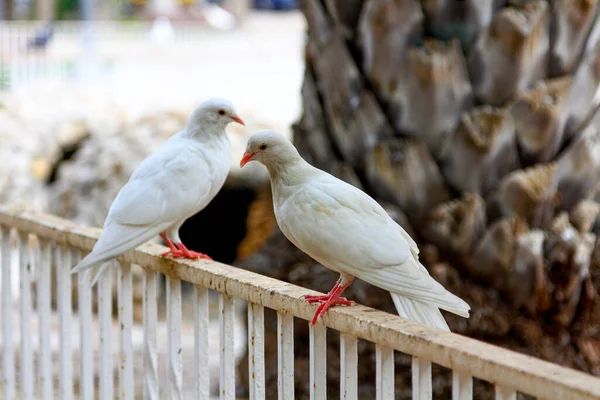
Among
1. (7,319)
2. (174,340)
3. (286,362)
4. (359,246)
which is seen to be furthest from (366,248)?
(7,319)

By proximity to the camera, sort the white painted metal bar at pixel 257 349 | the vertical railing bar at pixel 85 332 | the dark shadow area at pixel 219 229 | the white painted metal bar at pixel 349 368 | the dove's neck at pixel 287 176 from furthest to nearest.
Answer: the dark shadow area at pixel 219 229 → the vertical railing bar at pixel 85 332 → the white painted metal bar at pixel 257 349 → the dove's neck at pixel 287 176 → the white painted metal bar at pixel 349 368

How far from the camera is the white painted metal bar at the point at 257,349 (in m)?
2.18

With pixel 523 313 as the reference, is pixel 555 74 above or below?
above

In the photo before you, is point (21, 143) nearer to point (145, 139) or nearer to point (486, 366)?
point (145, 139)

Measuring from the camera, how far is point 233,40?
2103 cm

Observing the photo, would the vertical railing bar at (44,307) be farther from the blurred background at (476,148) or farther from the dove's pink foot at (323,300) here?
the dove's pink foot at (323,300)

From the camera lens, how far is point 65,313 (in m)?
2.80

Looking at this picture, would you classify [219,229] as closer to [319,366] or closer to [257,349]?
[257,349]

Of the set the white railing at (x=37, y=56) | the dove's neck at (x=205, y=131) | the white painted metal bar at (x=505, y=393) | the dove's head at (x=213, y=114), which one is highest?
the dove's head at (x=213, y=114)

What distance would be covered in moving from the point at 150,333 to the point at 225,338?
34 centimetres

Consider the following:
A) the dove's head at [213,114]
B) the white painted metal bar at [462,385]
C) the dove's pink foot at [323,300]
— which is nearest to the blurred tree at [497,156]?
the dove's head at [213,114]

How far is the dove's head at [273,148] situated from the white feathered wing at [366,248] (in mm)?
132

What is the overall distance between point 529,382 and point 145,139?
528 centimetres

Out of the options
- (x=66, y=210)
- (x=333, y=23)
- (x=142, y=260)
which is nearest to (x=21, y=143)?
(x=66, y=210)
